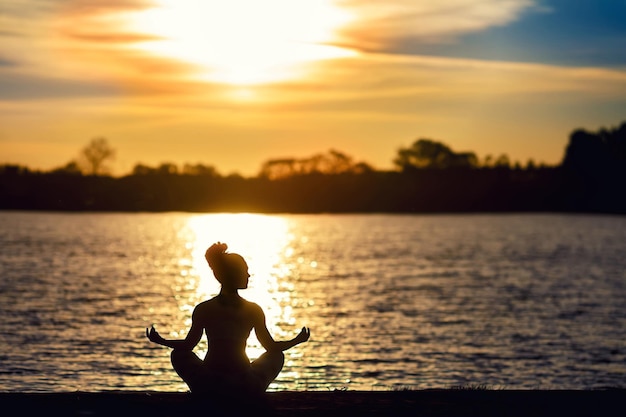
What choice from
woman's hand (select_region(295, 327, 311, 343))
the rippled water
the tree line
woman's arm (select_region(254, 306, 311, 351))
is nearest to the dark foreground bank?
woman's arm (select_region(254, 306, 311, 351))

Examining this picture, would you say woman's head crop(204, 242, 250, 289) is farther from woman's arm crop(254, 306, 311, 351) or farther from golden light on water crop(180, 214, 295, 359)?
golden light on water crop(180, 214, 295, 359)

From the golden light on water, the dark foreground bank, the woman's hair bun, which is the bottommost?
the golden light on water

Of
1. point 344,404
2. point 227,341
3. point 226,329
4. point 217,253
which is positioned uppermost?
point 217,253

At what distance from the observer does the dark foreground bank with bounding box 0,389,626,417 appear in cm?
1305

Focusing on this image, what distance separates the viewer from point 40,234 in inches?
6206

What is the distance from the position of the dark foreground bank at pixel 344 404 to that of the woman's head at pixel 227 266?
Answer: 1621 millimetres

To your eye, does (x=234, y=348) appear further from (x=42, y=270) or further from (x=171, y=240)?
(x=171, y=240)

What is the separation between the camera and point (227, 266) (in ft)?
37.6

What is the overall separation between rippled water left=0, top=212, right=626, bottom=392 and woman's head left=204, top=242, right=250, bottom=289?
589 inches

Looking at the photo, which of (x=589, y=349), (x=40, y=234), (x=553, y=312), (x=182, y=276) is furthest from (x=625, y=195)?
(x=589, y=349)

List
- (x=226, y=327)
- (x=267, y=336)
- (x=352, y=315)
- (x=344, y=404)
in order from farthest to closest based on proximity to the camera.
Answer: (x=352, y=315) < (x=344, y=404) < (x=267, y=336) < (x=226, y=327)

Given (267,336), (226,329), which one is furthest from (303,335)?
(226,329)

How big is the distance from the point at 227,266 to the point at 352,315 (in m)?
39.7

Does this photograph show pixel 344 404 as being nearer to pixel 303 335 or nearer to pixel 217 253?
pixel 303 335
